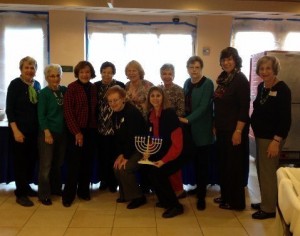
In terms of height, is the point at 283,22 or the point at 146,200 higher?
the point at 283,22

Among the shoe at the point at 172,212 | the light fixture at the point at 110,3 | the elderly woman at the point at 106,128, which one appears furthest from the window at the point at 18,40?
the shoe at the point at 172,212

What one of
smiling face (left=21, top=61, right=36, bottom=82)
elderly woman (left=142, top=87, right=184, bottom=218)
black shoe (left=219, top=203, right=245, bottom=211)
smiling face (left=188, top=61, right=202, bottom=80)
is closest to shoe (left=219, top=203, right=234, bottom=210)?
black shoe (left=219, top=203, right=245, bottom=211)

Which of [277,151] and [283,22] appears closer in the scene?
[277,151]

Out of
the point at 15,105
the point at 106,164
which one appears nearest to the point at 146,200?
the point at 106,164

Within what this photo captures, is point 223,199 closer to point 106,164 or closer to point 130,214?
Result: point 130,214

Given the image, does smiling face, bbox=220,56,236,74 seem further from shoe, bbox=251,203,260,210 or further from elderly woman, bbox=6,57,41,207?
elderly woman, bbox=6,57,41,207

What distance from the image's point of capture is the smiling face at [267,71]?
8.48 feet

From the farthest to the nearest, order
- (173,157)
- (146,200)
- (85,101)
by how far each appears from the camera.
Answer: (146,200) → (85,101) → (173,157)

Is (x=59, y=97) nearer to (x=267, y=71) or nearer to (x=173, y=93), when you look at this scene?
(x=173, y=93)

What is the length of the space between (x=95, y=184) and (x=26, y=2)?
296cm

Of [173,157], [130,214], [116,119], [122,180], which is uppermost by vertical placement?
[116,119]

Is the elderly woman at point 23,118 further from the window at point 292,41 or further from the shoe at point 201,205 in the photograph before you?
the window at point 292,41

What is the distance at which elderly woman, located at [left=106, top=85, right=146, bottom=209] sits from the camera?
9.41ft

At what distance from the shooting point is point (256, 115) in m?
2.71
